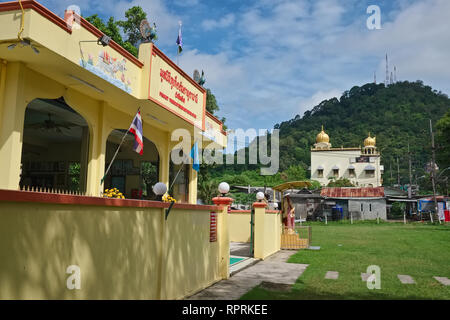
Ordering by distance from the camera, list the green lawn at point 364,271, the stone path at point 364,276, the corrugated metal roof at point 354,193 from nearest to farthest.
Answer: the green lawn at point 364,271 → the stone path at point 364,276 → the corrugated metal roof at point 354,193

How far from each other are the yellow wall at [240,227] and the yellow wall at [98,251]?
10.1 meters

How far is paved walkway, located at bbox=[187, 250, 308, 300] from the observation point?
23.5 feet

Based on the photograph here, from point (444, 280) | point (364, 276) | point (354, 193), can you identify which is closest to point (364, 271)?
point (364, 276)

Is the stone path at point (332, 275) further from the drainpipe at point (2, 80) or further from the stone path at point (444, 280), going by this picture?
the drainpipe at point (2, 80)

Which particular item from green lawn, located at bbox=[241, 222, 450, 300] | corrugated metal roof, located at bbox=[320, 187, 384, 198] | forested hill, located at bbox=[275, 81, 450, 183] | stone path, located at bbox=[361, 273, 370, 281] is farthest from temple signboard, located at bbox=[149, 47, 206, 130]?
forested hill, located at bbox=[275, 81, 450, 183]

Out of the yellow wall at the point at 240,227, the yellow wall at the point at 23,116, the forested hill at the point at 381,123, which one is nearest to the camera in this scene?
the yellow wall at the point at 23,116

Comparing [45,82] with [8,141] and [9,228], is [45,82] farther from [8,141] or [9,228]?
[9,228]

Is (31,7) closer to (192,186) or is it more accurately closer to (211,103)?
(192,186)

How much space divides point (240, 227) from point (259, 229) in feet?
17.6

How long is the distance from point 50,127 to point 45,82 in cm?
421

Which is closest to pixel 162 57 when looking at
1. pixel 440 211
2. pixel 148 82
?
pixel 148 82

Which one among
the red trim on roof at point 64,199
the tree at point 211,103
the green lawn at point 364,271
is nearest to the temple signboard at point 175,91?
the red trim on roof at point 64,199

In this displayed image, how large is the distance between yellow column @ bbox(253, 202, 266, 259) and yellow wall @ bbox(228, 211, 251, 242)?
16.4ft

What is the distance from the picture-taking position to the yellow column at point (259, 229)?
1205cm
